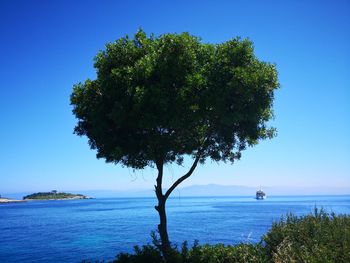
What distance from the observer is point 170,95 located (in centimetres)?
1498

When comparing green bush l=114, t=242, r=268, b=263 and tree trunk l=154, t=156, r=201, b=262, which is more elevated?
tree trunk l=154, t=156, r=201, b=262

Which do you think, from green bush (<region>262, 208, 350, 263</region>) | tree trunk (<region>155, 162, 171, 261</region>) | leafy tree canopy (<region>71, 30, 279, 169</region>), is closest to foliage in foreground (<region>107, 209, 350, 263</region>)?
green bush (<region>262, 208, 350, 263</region>)

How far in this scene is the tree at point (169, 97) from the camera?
48.4ft

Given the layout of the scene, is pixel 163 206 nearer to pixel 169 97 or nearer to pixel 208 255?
pixel 208 255

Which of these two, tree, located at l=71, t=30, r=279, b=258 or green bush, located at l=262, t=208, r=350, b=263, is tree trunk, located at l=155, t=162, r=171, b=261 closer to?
tree, located at l=71, t=30, r=279, b=258

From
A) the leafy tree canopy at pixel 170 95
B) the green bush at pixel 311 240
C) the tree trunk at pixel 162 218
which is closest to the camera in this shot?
the green bush at pixel 311 240

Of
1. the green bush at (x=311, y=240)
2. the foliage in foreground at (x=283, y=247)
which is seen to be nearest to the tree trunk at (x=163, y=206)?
the foliage in foreground at (x=283, y=247)

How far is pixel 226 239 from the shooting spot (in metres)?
46.5

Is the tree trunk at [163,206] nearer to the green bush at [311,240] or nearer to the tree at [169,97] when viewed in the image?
the tree at [169,97]

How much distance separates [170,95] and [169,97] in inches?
6.0

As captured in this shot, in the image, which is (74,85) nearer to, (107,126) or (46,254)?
(107,126)

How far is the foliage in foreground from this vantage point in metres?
13.7

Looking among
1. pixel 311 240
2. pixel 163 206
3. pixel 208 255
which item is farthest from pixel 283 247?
pixel 163 206

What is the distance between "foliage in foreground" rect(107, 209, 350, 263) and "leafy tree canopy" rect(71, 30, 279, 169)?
4.48 metres
